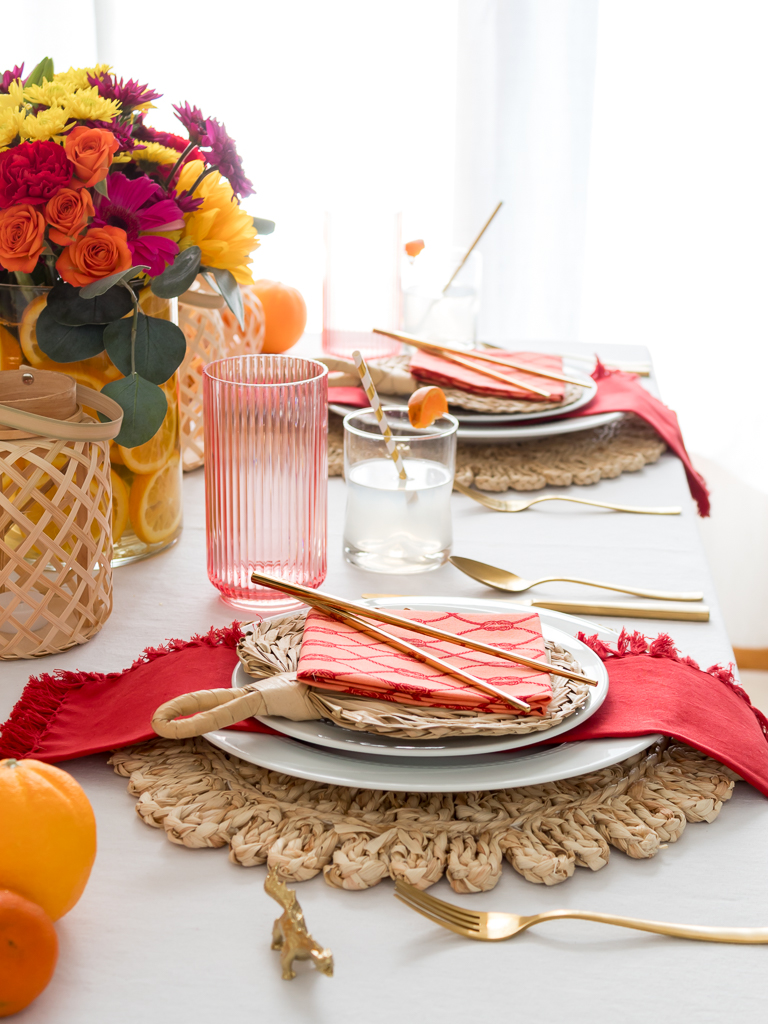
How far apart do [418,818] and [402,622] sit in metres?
0.13

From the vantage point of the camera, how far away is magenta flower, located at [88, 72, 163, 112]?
801 mm

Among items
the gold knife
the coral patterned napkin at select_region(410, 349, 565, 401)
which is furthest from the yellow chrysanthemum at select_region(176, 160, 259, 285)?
the coral patterned napkin at select_region(410, 349, 565, 401)

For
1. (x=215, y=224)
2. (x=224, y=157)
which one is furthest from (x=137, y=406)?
(x=224, y=157)

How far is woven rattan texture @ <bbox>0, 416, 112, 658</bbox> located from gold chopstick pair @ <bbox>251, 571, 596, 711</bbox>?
0.51ft

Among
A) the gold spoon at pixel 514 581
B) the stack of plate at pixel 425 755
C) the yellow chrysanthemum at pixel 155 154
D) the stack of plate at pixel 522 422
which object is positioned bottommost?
the gold spoon at pixel 514 581

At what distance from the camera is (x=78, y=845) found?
1.43 ft

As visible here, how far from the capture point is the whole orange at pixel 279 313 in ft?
4.07

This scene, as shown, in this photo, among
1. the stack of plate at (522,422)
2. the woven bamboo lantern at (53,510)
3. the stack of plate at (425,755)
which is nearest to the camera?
the stack of plate at (425,755)

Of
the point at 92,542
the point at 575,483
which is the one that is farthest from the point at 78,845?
the point at 575,483

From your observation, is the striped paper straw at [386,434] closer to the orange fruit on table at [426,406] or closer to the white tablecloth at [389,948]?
the orange fruit on table at [426,406]

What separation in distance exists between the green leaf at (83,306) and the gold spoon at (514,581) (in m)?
0.32

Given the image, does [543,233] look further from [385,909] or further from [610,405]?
[385,909]

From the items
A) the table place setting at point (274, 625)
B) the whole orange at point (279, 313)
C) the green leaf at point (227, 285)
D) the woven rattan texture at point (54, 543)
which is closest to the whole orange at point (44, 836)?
the table place setting at point (274, 625)

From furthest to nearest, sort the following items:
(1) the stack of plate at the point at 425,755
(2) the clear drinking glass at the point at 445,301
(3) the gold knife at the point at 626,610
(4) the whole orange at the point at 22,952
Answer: (2) the clear drinking glass at the point at 445,301 → (3) the gold knife at the point at 626,610 → (1) the stack of plate at the point at 425,755 → (4) the whole orange at the point at 22,952
